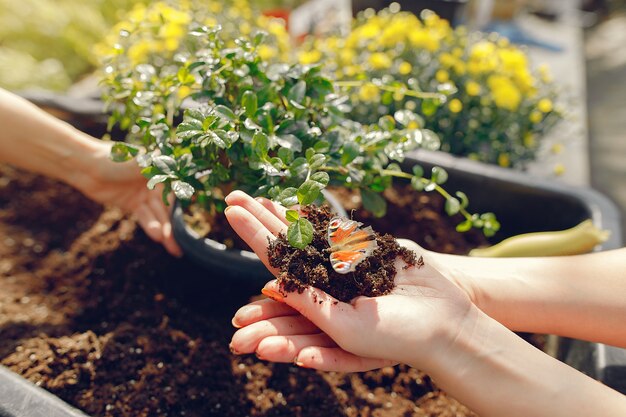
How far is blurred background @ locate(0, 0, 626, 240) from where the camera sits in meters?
2.60

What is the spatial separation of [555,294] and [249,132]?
911 millimetres

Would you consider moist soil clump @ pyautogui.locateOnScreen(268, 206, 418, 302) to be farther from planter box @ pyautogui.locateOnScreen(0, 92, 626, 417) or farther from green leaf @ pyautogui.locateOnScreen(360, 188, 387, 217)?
planter box @ pyautogui.locateOnScreen(0, 92, 626, 417)

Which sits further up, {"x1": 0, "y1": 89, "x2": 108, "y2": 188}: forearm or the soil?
{"x1": 0, "y1": 89, "x2": 108, "y2": 188}: forearm

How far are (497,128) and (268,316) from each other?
148cm

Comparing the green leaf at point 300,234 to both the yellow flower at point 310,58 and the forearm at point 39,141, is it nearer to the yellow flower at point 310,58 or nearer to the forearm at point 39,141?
the forearm at point 39,141

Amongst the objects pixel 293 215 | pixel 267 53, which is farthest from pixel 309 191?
pixel 267 53

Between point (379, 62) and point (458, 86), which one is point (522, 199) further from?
point (379, 62)

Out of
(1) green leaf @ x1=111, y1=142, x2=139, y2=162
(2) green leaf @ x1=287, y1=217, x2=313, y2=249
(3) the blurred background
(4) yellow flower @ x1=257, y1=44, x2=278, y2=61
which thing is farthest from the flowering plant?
(2) green leaf @ x1=287, y1=217, x2=313, y2=249

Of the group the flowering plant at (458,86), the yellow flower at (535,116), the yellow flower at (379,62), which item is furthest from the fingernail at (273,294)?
the yellow flower at (535,116)

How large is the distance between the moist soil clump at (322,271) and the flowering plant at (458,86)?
39.0 inches

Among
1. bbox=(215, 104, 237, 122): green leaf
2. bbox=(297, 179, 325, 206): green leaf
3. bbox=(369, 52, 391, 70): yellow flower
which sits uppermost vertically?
bbox=(369, 52, 391, 70): yellow flower

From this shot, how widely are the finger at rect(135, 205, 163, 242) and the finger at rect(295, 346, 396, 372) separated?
754mm

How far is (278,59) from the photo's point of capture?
7.22 feet

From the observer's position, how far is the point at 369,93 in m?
1.91
